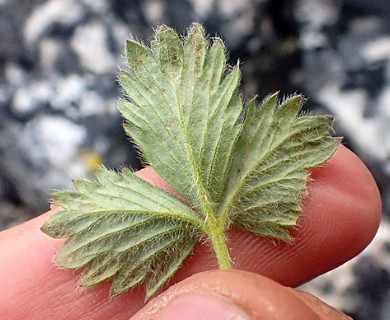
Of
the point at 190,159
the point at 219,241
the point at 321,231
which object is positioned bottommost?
the point at 321,231

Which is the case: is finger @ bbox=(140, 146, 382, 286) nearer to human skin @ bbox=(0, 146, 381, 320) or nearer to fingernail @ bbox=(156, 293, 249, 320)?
human skin @ bbox=(0, 146, 381, 320)

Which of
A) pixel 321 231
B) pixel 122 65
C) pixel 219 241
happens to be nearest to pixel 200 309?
pixel 219 241

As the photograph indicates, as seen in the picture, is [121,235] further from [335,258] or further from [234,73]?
[335,258]

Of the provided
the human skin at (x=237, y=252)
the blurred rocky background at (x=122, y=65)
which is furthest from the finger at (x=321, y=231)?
the blurred rocky background at (x=122, y=65)

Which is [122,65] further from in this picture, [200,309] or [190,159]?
[200,309]

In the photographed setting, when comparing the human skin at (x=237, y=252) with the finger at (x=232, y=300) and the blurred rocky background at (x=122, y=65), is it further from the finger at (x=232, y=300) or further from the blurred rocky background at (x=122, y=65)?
the blurred rocky background at (x=122, y=65)

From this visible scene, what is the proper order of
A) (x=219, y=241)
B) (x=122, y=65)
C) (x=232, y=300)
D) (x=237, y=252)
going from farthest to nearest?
1. (x=122, y=65)
2. (x=237, y=252)
3. (x=219, y=241)
4. (x=232, y=300)

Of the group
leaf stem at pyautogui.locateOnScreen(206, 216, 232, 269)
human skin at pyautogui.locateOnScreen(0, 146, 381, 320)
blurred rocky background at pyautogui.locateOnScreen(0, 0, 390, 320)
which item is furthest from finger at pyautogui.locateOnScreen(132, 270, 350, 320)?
blurred rocky background at pyautogui.locateOnScreen(0, 0, 390, 320)
